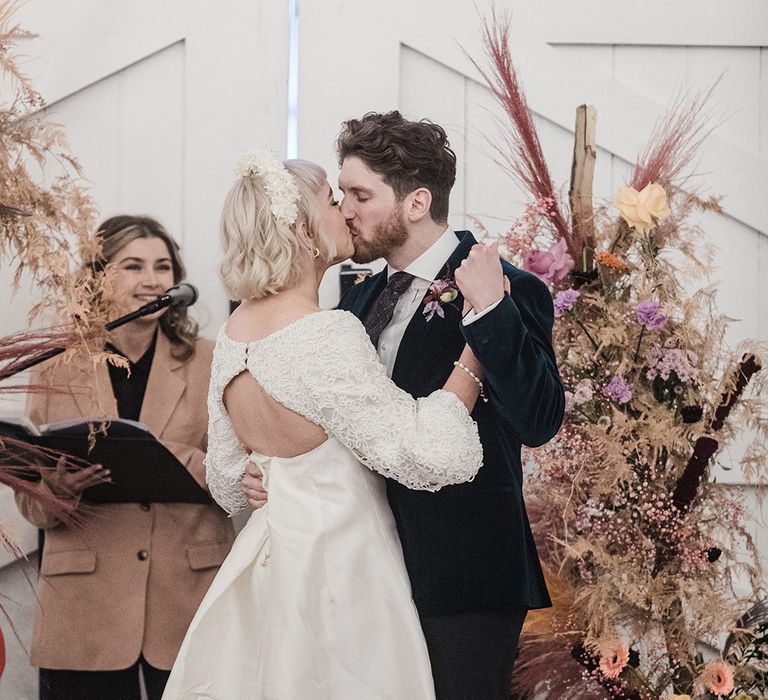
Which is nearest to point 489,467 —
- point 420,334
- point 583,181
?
point 420,334

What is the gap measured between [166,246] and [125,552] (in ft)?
2.73

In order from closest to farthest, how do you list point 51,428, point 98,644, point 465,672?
point 465,672 → point 51,428 → point 98,644

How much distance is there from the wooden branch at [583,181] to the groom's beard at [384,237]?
0.48 meters

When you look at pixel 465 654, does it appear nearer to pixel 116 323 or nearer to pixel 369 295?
pixel 369 295

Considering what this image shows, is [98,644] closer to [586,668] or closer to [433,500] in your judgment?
[433,500]

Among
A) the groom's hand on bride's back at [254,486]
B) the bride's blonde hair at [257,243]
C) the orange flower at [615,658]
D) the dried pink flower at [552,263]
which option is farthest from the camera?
the dried pink flower at [552,263]

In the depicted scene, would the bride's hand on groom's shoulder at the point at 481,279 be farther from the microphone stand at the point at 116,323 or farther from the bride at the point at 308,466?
the microphone stand at the point at 116,323

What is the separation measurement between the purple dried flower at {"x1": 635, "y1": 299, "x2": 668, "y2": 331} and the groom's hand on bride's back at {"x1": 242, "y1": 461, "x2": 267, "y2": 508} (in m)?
0.92

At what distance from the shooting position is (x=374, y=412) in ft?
6.09

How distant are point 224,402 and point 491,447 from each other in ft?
1.78

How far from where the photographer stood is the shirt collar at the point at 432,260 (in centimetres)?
221

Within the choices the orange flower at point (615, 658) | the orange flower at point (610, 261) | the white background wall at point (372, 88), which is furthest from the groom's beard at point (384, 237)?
the orange flower at point (615, 658)

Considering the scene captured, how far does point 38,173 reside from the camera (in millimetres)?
3092

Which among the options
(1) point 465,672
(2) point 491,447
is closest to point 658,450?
(2) point 491,447
